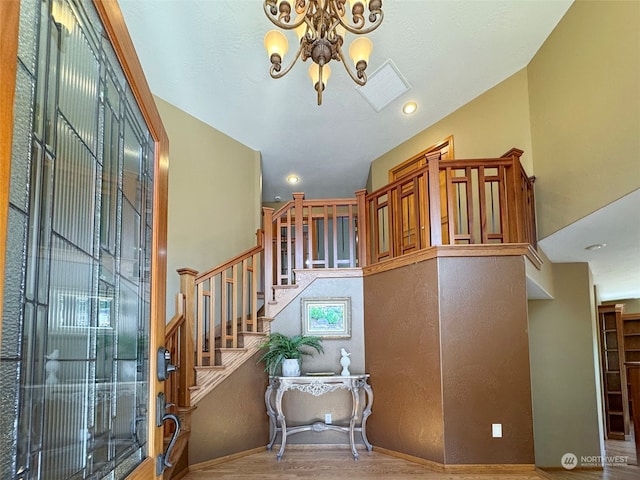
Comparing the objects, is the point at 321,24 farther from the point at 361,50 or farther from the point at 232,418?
the point at 232,418

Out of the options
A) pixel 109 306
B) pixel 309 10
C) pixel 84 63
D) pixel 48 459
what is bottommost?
pixel 48 459

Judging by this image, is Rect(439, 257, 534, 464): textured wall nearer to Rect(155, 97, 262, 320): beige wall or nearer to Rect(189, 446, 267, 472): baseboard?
Rect(189, 446, 267, 472): baseboard

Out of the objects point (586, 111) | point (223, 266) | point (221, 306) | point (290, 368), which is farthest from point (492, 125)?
point (221, 306)

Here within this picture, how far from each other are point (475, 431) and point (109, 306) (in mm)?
3853

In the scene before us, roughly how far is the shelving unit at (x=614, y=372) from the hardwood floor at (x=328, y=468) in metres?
5.05

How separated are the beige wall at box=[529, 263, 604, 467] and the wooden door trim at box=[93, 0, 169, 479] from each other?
561 cm

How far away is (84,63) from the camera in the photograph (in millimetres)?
1063

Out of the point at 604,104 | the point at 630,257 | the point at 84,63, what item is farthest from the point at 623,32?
the point at 84,63

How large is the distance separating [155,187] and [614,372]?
9.53 metres

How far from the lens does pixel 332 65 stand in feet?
18.4

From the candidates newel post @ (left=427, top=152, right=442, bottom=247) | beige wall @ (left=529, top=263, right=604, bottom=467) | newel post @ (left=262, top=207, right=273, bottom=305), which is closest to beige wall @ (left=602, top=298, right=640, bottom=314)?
beige wall @ (left=529, top=263, right=604, bottom=467)

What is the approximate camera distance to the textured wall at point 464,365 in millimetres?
4230

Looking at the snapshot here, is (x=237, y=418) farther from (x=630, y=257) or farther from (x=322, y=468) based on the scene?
(x=630, y=257)

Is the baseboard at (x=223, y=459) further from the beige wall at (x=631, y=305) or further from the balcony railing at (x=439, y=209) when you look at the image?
the beige wall at (x=631, y=305)
